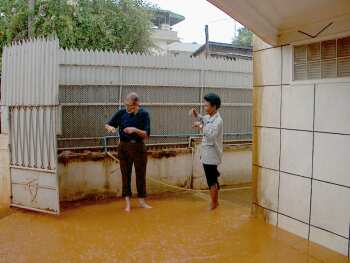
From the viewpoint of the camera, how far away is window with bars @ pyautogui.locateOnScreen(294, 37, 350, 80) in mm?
4078

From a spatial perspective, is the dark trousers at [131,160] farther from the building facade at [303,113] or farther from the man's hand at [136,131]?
the building facade at [303,113]

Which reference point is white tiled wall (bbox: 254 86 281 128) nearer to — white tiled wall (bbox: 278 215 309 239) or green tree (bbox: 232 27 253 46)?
white tiled wall (bbox: 278 215 309 239)

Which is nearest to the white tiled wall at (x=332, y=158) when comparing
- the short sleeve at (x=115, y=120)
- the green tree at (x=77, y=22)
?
the short sleeve at (x=115, y=120)

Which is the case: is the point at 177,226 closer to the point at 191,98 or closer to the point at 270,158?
the point at 270,158

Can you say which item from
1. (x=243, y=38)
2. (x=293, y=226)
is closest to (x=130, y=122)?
(x=293, y=226)

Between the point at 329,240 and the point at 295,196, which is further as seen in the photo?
the point at 295,196

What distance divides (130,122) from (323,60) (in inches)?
107

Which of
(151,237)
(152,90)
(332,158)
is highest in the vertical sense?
(152,90)

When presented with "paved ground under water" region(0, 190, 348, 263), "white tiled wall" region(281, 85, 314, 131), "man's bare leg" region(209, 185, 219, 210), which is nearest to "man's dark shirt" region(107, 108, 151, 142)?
"paved ground under water" region(0, 190, 348, 263)

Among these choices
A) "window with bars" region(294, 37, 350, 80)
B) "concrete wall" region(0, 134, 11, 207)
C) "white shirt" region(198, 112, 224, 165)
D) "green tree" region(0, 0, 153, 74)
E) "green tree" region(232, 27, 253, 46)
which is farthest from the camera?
"green tree" region(232, 27, 253, 46)

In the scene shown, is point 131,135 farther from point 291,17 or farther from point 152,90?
point 291,17

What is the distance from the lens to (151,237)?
187 inches

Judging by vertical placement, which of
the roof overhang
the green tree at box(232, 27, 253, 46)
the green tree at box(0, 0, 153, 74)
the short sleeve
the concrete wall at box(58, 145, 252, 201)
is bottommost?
the concrete wall at box(58, 145, 252, 201)

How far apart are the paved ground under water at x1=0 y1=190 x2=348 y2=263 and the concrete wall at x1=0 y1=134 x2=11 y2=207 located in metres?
0.42
